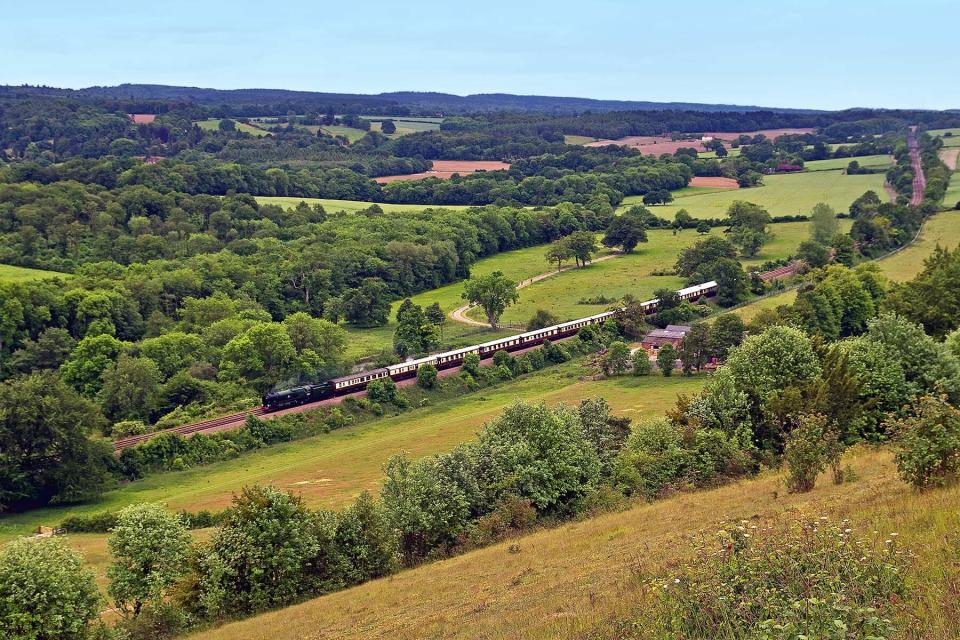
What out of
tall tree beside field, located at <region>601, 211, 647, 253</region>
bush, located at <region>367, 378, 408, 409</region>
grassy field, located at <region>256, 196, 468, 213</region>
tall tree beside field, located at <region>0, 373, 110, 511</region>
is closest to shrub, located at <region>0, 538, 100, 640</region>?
tall tree beside field, located at <region>0, 373, 110, 511</region>

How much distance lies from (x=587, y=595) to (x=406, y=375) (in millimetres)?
53611

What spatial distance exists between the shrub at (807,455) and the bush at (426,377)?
146ft

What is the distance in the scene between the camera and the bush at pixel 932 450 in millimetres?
22078

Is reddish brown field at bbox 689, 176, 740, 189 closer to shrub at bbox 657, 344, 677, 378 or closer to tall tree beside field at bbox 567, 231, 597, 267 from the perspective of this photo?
tall tree beside field at bbox 567, 231, 597, 267

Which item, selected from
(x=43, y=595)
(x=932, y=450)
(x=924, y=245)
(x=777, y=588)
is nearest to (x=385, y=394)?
(x=43, y=595)

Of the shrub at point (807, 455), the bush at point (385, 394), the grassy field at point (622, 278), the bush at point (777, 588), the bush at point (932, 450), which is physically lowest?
the bush at point (385, 394)

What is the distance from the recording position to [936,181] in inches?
5817

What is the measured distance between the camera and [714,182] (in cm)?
18975

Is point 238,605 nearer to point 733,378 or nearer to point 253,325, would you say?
point 733,378

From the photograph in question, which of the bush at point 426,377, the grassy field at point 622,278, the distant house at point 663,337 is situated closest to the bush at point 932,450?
the bush at point 426,377

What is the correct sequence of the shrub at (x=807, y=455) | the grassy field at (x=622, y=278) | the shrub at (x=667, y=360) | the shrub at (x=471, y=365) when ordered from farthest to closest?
1. the grassy field at (x=622, y=278)
2. the shrub at (x=471, y=365)
3. the shrub at (x=667, y=360)
4. the shrub at (x=807, y=455)

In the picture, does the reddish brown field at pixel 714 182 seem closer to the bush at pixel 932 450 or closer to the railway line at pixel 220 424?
the railway line at pixel 220 424

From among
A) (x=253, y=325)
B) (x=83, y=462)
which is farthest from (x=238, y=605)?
(x=253, y=325)

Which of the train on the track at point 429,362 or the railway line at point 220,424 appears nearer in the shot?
the railway line at point 220,424
